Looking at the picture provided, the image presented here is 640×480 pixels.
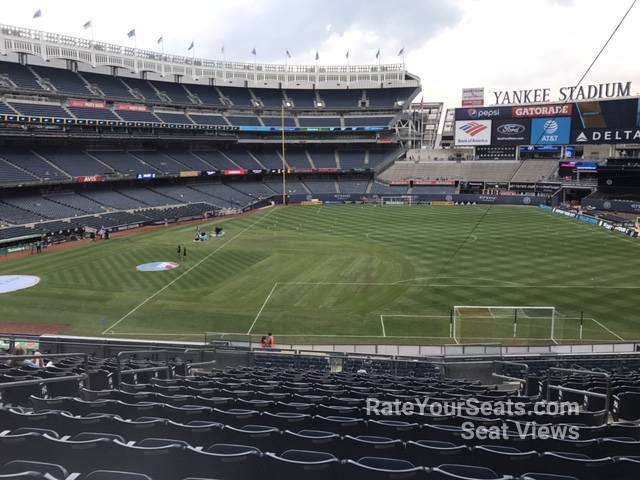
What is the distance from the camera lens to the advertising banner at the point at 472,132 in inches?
3620

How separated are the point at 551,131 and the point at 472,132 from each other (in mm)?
14104

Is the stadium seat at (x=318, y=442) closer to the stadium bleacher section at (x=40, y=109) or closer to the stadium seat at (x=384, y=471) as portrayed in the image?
the stadium seat at (x=384, y=471)

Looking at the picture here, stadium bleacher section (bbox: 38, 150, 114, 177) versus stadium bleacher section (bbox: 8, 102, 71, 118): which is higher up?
stadium bleacher section (bbox: 8, 102, 71, 118)

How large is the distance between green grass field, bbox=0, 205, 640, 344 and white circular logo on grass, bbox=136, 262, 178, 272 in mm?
934

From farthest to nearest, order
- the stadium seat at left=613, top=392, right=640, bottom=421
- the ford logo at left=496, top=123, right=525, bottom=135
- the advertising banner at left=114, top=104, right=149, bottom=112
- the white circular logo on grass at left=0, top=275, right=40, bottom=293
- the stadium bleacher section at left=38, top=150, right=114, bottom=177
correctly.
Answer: the ford logo at left=496, top=123, right=525, bottom=135 < the advertising banner at left=114, top=104, right=149, bottom=112 < the stadium bleacher section at left=38, top=150, right=114, bottom=177 < the white circular logo on grass at left=0, top=275, right=40, bottom=293 < the stadium seat at left=613, top=392, right=640, bottom=421

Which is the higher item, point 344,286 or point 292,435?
point 344,286

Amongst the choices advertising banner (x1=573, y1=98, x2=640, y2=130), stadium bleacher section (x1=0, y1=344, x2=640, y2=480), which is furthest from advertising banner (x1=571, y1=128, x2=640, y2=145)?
stadium bleacher section (x1=0, y1=344, x2=640, y2=480)

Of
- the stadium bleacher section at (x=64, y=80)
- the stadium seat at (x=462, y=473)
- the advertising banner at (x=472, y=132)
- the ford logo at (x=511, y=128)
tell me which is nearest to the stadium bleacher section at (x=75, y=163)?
the stadium bleacher section at (x=64, y=80)

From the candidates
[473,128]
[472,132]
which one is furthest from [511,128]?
[472,132]

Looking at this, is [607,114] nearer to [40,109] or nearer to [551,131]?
[551,131]

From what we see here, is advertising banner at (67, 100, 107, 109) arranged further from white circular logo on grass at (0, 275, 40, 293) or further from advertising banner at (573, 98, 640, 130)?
advertising banner at (573, 98, 640, 130)

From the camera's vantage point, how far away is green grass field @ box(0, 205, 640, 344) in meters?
26.8

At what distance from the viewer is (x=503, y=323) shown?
2636cm

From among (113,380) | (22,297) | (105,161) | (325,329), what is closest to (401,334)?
(325,329)
